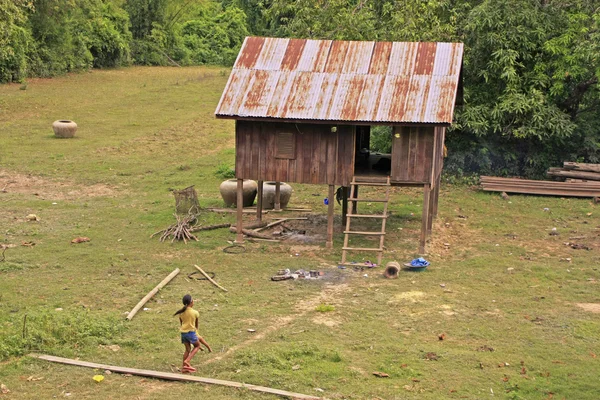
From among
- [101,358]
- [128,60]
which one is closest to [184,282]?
[101,358]

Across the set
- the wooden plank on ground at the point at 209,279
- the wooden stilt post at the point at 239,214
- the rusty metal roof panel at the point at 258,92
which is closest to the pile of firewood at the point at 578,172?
the rusty metal roof panel at the point at 258,92

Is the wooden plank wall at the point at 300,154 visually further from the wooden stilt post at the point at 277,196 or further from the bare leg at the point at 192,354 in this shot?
the bare leg at the point at 192,354

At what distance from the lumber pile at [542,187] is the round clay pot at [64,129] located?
17574mm

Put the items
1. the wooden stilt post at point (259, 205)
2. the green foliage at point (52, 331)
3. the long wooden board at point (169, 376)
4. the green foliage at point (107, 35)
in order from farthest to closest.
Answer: the green foliage at point (107, 35)
the wooden stilt post at point (259, 205)
the green foliage at point (52, 331)
the long wooden board at point (169, 376)

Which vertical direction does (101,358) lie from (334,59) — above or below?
below

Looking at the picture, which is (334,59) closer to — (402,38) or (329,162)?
(329,162)

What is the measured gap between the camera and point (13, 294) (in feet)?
52.1

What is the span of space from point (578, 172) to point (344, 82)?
11.6 meters

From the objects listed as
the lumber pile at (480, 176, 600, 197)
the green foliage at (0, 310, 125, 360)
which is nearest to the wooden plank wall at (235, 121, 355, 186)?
the green foliage at (0, 310, 125, 360)

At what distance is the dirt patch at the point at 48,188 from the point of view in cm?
2548

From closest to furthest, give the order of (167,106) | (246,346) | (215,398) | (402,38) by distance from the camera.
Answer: (215,398), (246,346), (402,38), (167,106)

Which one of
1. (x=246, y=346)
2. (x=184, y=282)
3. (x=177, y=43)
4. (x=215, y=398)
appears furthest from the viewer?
(x=177, y=43)

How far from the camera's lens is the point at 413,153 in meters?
19.7

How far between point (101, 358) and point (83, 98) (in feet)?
109
